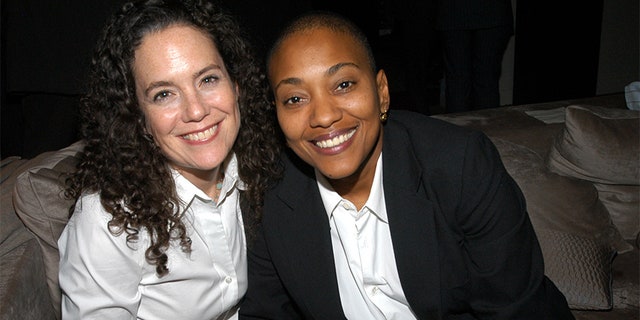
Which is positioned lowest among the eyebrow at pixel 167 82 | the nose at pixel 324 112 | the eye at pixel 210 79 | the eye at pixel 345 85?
the nose at pixel 324 112

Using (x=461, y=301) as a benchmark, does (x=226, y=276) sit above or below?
above

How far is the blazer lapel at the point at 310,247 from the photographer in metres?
1.49

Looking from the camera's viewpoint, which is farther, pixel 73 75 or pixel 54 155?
pixel 73 75

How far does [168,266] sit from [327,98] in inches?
22.2

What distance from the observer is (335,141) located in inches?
52.7

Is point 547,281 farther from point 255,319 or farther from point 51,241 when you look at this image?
point 51,241

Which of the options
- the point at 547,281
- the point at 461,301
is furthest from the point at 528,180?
the point at 461,301

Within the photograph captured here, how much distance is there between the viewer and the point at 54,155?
1674 millimetres

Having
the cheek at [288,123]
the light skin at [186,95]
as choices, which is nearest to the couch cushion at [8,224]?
the light skin at [186,95]

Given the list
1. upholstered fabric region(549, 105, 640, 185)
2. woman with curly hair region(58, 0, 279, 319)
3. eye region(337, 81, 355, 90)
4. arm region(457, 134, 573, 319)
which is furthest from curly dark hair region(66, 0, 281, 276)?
upholstered fabric region(549, 105, 640, 185)

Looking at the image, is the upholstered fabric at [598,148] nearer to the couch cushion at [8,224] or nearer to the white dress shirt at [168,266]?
the white dress shirt at [168,266]

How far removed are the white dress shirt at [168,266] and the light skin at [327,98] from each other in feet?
0.99

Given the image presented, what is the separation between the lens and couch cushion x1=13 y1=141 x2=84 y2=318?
1.49 metres

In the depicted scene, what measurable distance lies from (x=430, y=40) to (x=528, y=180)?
6.12ft
